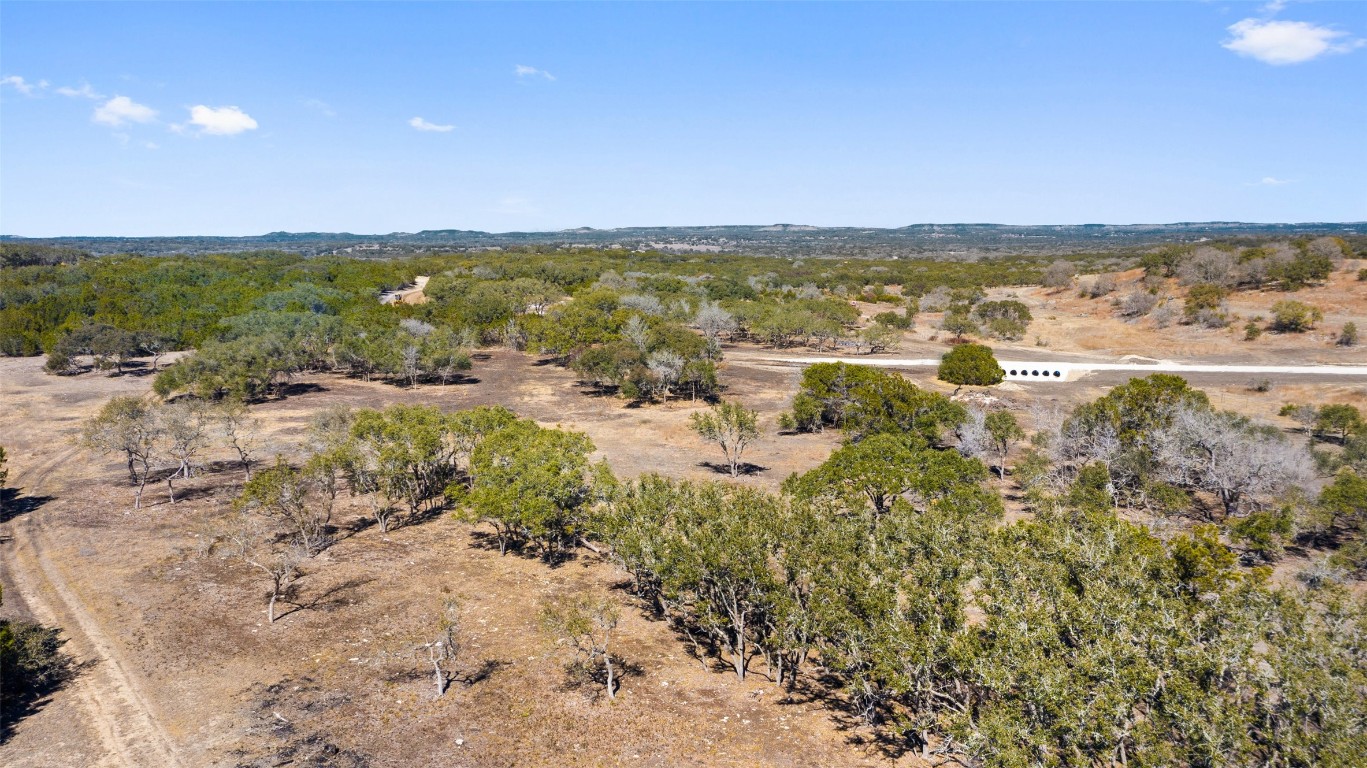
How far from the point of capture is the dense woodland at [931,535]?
13.8 metres

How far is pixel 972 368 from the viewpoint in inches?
2425

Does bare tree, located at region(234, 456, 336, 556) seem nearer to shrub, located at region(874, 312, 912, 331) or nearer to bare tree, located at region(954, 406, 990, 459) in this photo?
bare tree, located at region(954, 406, 990, 459)

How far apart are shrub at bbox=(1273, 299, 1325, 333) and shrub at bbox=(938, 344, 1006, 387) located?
47185mm

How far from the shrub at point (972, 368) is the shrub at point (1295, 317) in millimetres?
47185

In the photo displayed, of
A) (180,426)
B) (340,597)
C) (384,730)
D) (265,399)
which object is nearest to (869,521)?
(384,730)

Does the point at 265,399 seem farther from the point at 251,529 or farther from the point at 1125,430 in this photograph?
the point at 1125,430

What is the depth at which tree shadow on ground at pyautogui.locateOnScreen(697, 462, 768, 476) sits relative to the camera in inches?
1665

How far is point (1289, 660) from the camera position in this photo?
559 inches

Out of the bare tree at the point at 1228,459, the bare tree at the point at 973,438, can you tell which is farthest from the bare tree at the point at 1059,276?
the bare tree at the point at 973,438

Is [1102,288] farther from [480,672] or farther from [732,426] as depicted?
[480,672]

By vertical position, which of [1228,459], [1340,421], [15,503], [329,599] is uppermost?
[1228,459]

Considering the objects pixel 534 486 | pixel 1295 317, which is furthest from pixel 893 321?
pixel 534 486

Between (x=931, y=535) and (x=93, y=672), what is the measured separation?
87.4 ft

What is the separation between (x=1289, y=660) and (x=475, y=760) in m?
19.2
